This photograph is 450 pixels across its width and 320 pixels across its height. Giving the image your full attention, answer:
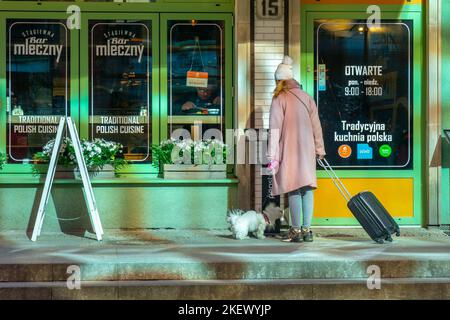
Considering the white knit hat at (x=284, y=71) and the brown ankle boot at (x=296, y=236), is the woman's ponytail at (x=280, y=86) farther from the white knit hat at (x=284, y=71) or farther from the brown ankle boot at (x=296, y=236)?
the brown ankle boot at (x=296, y=236)

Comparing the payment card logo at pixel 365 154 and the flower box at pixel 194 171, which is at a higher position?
the payment card logo at pixel 365 154

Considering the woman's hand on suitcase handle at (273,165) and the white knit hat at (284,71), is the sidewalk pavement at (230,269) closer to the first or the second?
the woman's hand on suitcase handle at (273,165)

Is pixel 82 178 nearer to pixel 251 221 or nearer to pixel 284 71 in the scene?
pixel 251 221

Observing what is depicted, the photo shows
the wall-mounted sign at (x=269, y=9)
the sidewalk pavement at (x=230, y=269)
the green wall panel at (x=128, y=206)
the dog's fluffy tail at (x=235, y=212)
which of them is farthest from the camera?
the wall-mounted sign at (x=269, y=9)

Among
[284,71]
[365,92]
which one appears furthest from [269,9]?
[365,92]

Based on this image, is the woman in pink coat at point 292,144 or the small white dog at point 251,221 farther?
the small white dog at point 251,221

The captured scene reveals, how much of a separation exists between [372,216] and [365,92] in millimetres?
1815

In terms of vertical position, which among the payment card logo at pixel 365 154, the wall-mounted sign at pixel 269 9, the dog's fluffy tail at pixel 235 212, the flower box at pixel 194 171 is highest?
the wall-mounted sign at pixel 269 9

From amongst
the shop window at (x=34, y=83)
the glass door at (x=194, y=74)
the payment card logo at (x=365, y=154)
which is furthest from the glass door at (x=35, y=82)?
the payment card logo at (x=365, y=154)

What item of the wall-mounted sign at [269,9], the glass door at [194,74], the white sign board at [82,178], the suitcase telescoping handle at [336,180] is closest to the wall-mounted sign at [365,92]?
the suitcase telescoping handle at [336,180]

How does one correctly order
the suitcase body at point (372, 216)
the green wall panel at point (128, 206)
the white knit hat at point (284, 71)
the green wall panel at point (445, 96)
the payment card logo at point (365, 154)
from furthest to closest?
the payment card logo at point (365, 154)
the green wall panel at point (445, 96)
the green wall panel at point (128, 206)
the white knit hat at point (284, 71)
the suitcase body at point (372, 216)

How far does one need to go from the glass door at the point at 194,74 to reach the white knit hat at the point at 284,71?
118 cm

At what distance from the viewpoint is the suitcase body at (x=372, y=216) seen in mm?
9023
